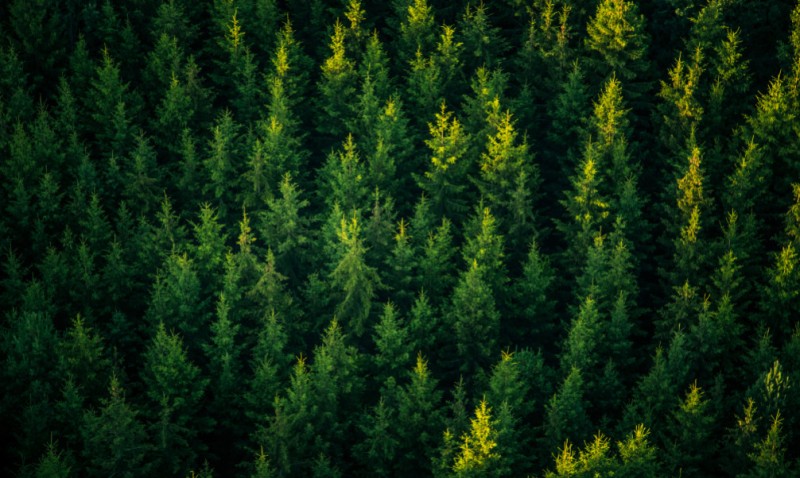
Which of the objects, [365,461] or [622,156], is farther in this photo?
[622,156]

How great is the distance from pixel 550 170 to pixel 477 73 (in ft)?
23.9

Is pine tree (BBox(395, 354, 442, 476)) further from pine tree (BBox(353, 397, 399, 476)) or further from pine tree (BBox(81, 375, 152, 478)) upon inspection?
pine tree (BBox(81, 375, 152, 478))

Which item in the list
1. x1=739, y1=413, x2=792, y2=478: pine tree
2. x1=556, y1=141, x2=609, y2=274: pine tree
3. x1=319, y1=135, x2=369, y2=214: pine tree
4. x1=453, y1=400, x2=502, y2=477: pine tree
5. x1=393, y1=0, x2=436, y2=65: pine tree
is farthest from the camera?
x1=393, y1=0, x2=436, y2=65: pine tree

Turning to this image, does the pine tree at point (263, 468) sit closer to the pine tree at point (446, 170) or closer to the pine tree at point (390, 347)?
the pine tree at point (390, 347)

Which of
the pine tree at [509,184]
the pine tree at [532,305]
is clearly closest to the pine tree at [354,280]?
the pine tree at [532,305]

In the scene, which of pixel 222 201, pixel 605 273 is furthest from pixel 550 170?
pixel 222 201

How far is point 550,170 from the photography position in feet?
188

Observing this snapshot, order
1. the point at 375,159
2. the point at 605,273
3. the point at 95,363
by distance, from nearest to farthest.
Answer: the point at 95,363
the point at 605,273
the point at 375,159

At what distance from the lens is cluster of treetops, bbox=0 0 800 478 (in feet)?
148

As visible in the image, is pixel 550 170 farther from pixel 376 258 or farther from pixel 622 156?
pixel 376 258

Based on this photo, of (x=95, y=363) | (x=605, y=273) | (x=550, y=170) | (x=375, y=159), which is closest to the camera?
(x=95, y=363)

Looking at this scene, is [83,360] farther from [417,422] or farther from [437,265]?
[437,265]

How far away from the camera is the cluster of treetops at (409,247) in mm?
45125

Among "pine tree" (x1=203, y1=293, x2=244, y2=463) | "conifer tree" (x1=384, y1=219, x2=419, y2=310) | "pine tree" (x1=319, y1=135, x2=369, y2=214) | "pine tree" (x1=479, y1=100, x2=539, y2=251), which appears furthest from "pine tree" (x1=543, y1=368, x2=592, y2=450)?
"pine tree" (x1=203, y1=293, x2=244, y2=463)
